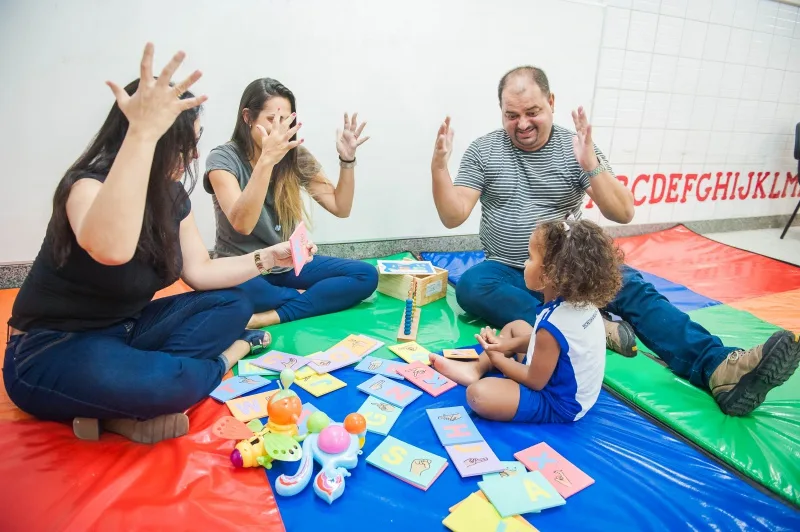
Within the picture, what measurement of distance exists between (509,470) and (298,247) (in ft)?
3.40

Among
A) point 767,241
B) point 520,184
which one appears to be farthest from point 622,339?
point 767,241

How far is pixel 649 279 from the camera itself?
307 centimetres

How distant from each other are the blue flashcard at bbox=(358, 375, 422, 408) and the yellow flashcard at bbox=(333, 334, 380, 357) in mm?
222

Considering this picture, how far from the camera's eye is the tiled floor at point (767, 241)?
3.91 meters

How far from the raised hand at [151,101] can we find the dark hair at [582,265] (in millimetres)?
1110

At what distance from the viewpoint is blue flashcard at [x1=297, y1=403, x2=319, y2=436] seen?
4.98ft

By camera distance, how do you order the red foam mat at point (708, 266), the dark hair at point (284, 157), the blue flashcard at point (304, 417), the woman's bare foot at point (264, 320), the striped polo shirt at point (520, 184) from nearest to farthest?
the blue flashcard at point (304, 417)
the dark hair at point (284, 157)
the woman's bare foot at point (264, 320)
the striped polo shirt at point (520, 184)
the red foam mat at point (708, 266)

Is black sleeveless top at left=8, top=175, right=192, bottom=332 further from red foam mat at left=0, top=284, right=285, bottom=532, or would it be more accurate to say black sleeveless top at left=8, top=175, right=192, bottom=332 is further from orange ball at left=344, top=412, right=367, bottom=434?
orange ball at left=344, top=412, right=367, bottom=434

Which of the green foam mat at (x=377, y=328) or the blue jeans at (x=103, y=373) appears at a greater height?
the blue jeans at (x=103, y=373)

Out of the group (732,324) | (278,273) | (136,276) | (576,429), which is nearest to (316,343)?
(278,273)

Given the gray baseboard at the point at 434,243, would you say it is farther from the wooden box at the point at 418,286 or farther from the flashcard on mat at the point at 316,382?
the flashcard on mat at the point at 316,382

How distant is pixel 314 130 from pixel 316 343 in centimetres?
132

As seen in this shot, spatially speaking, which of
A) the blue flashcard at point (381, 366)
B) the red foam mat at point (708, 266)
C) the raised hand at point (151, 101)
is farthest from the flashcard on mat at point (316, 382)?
the red foam mat at point (708, 266)

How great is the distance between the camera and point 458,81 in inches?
122
